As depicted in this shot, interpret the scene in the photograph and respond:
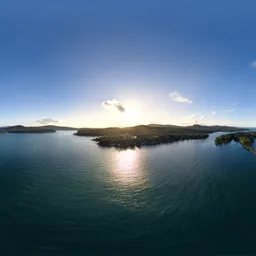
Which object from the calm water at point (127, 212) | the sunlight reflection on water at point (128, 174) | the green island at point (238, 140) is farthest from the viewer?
the green island at point (238, 140)

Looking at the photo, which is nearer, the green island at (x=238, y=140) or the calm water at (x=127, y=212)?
the calm water at (x=127, y=212)

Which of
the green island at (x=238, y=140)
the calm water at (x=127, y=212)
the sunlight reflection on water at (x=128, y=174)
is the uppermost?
the green island at (x=238, y=140)

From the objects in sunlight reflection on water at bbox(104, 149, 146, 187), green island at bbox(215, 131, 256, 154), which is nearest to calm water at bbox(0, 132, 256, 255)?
sunlight reflection on water at bbox(104, 149, 146, 187)

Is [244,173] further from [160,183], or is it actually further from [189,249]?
[189,249]

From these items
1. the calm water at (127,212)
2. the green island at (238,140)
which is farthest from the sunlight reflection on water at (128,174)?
the green island at (238,140)

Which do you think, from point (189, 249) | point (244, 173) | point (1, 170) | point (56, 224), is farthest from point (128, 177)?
point (1, 170)

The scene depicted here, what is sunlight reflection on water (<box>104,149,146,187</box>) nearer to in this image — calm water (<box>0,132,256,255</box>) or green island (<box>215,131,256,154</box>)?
calm water (<box>0,132,256,255</box>)

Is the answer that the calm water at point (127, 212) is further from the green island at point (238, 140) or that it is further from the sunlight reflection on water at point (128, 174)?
the green island at point (238, 140)

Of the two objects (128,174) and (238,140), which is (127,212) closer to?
(128,174)

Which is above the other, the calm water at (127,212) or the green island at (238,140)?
the green island at (238,140)

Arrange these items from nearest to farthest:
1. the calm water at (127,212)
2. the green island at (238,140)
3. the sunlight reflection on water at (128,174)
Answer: the calm water at (127,212) < the sunlight reflection on water at (128,174) < the green island at (238,140)
